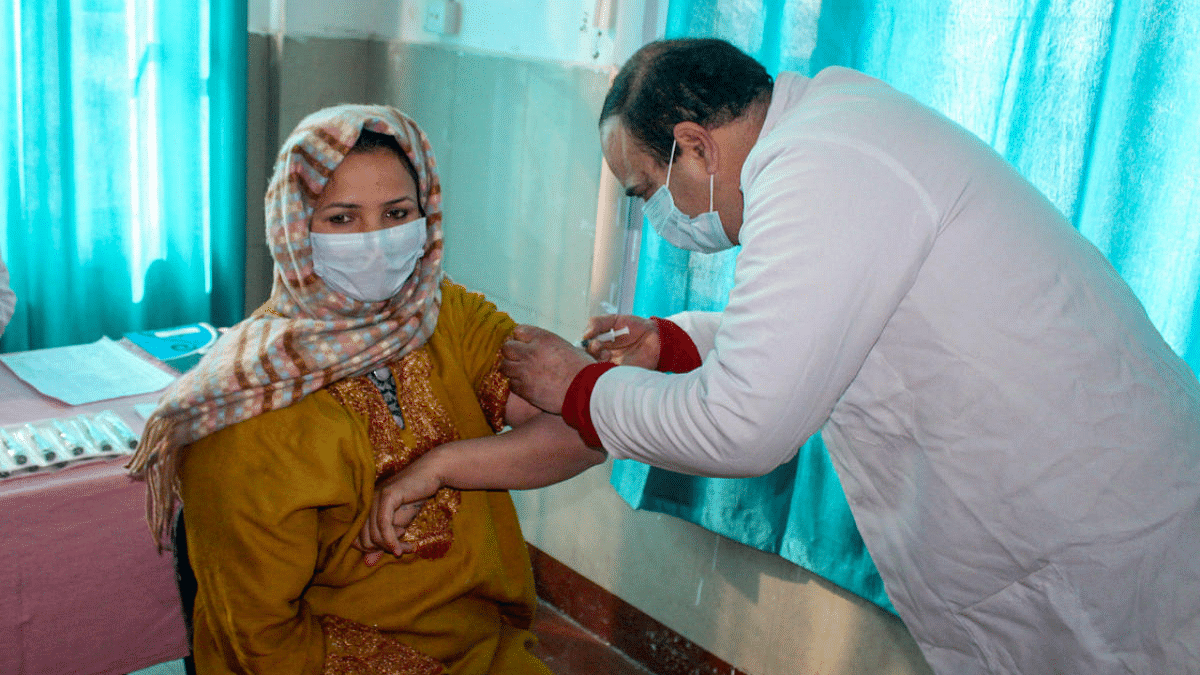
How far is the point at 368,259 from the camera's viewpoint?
1.53 metres

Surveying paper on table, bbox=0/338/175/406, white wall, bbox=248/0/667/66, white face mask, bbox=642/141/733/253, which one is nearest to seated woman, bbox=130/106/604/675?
white face mask, bbox=642/141/733/253

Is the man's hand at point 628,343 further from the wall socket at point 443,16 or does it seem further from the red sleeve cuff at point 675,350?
the wall socket at point 443,16

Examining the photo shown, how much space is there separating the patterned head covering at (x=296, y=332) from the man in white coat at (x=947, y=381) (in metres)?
0.36

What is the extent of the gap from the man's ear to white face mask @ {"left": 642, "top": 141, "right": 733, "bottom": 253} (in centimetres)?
2

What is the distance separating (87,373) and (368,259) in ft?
3.67

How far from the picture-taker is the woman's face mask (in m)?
1.52

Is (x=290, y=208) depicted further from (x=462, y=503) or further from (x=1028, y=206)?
(x=1028, y=206)

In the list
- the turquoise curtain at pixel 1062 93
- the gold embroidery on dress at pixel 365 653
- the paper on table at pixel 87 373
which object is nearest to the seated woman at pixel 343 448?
the gold embroidery on dress at pixel 365 653

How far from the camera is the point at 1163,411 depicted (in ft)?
4.46

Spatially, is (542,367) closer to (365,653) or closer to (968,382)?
(365,653)

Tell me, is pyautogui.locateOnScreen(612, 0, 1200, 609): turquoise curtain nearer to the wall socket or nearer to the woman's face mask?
the woman's face mask

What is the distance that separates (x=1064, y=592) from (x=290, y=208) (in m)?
1.29

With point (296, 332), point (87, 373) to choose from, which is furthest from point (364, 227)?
point (87, 373)

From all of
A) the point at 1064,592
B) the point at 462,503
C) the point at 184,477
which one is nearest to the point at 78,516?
the point at 184,477
